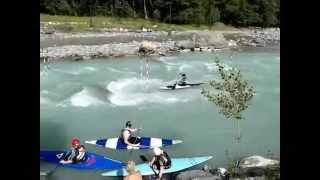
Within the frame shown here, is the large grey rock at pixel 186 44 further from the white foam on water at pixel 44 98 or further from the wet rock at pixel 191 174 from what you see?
the white foam on water at pixel 44 98

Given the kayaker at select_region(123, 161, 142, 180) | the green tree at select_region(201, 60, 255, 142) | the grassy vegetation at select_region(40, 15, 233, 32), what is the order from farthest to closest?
the grassy vegetation at select_region(40, 15, 233, 32)
the green tree at select_region(201, 60, 255, 142)
the kayaker at select_region(123, 161, 142, 180)

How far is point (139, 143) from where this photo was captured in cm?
366

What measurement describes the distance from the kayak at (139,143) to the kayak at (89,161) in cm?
9

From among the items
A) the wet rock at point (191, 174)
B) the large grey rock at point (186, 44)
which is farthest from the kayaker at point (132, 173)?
the large grey rock at point (186, 44)

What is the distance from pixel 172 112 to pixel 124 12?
85 centimetres

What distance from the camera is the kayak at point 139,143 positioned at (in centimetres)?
364

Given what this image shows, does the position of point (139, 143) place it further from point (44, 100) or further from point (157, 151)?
point (44, 100)

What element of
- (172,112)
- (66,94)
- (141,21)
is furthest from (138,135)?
(141,21)

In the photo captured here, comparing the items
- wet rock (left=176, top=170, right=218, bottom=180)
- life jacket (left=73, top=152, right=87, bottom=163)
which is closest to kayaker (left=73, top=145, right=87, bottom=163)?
life jacket (left=73, top=152, right=87, bottom=163)

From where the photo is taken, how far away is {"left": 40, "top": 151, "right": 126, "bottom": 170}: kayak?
11.8 ft

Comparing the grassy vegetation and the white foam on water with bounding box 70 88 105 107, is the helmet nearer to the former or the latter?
the white foam on water with bounding box 70 88 105 107

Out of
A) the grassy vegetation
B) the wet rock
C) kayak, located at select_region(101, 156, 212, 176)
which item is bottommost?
the wet rock

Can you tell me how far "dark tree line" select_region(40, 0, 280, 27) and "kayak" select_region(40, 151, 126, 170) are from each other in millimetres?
1043

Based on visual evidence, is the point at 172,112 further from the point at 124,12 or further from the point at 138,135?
the point at 124,12
